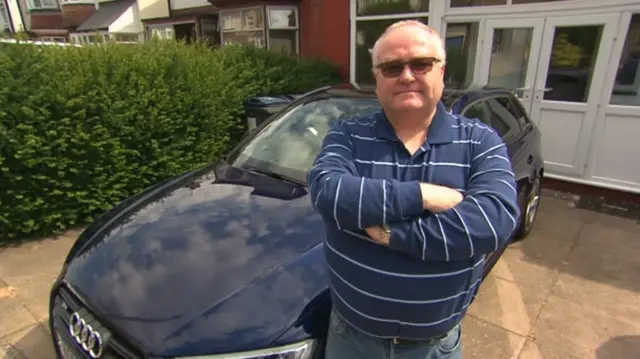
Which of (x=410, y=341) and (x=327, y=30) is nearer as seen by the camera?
(x=410, y=341)

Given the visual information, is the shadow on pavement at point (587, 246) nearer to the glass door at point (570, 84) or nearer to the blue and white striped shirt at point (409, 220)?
the glass door at point (570, 84)

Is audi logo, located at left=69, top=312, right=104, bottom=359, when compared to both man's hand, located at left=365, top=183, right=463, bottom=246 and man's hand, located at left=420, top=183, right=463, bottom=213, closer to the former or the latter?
man's hand, located at left=365, top=183, right=463, bottom=246

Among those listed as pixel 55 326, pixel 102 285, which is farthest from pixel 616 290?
pixel 55 326

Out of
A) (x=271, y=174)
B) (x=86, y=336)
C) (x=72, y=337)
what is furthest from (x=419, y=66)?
(x=72, y=337)

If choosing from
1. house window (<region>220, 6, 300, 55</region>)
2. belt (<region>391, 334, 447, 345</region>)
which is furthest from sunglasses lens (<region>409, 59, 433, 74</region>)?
house window (<region>220, 6, 300, 55</region>)

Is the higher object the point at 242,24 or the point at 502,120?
the point at 242,24

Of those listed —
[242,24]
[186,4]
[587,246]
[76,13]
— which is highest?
[76,13]

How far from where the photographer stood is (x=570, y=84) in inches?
189

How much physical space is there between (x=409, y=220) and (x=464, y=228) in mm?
149

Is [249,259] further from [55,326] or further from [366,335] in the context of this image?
[55,326]

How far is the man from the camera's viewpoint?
107 cm

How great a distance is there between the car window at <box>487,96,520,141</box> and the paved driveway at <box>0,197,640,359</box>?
1151mm

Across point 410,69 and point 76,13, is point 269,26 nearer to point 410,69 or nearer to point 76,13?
point 410,69

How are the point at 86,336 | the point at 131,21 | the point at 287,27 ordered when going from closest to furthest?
the point at 86,336 < the point at 287,27 < the point at 131,21
